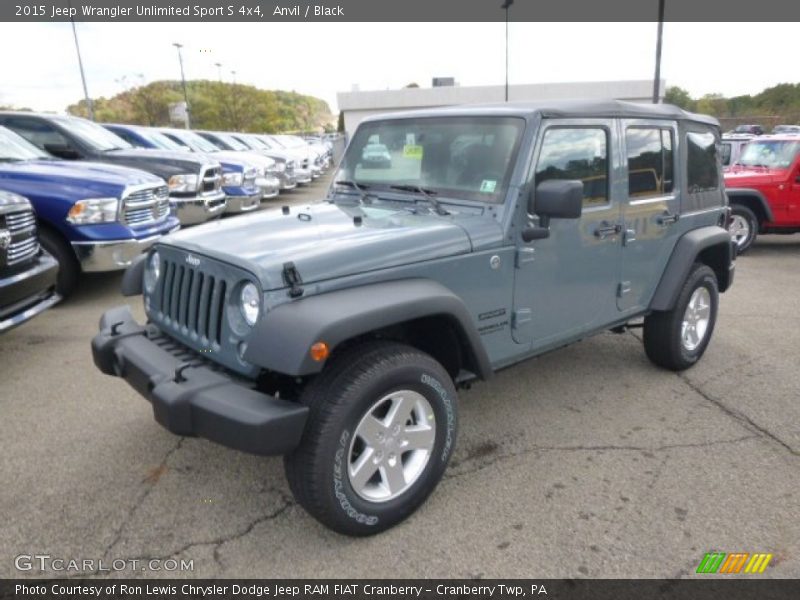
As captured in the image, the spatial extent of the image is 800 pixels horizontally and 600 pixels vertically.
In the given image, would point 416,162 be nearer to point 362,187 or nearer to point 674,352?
point 362,187

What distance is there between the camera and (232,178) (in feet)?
37.5

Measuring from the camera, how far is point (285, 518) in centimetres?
286

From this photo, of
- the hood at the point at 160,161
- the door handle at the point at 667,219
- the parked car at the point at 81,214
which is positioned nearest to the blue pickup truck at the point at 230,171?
the hood at the point at 160,161

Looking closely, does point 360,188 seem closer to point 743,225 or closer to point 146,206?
point 146,206

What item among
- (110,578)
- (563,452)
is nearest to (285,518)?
(110,578)

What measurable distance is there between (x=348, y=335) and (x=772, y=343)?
453 centimetres

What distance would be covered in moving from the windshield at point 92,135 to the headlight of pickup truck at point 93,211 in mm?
2664

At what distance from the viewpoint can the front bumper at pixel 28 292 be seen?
4.29 metres

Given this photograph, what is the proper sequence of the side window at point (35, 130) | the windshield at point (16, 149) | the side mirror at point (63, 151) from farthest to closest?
1. the side window at point (35, 130)
2. the side mirror at point (63, 151)
3. the windshield at point (16, 149)

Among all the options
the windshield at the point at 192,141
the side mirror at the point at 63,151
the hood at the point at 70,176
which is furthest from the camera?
the windshield at the point at 192,141

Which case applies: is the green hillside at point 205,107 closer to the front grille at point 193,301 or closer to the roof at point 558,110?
the roof at point 558,110

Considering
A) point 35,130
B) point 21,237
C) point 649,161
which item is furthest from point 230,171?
point 649,161

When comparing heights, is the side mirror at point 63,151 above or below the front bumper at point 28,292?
above
